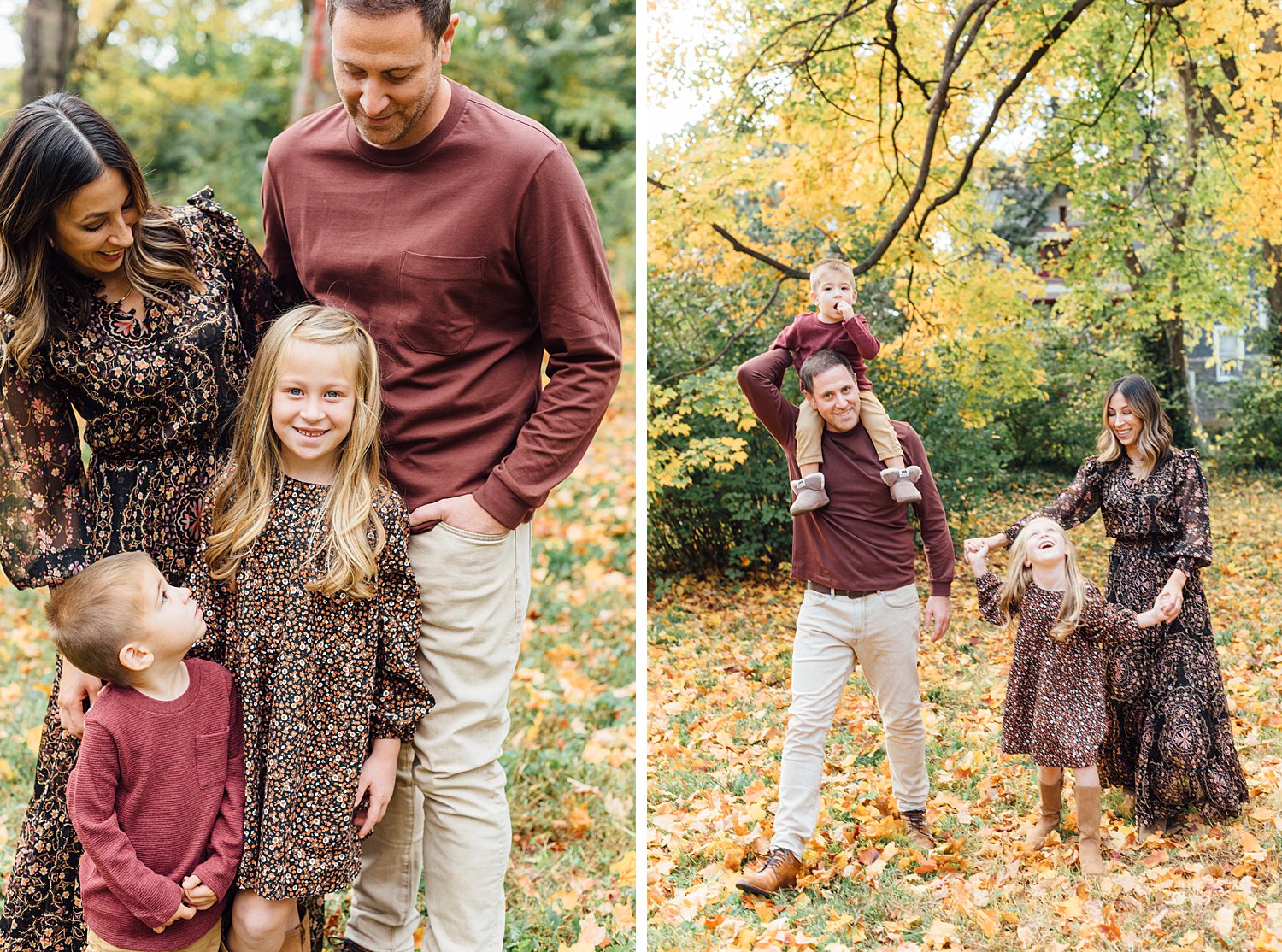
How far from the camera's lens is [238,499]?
7.28 ft

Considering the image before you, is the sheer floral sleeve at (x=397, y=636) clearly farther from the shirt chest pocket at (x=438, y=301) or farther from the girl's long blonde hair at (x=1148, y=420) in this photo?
the girl's long blonde hair at (x=1148, y=420)

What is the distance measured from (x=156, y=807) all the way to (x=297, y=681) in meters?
0.34

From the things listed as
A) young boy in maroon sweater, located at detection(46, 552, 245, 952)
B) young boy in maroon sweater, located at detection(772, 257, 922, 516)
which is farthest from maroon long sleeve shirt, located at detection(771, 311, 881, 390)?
young boy in maroon sweater, located at detection(46, 552, 245, 952)

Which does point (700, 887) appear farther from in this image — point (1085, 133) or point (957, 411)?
point (1085, 133)

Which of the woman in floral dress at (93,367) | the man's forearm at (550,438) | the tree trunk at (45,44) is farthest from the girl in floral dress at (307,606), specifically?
the tree trunk at (45,44)

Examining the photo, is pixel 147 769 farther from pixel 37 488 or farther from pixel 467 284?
pixel 467 284

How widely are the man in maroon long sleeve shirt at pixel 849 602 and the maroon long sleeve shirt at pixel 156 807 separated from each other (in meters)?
1.78

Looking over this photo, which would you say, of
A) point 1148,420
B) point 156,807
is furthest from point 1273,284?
point 156,807

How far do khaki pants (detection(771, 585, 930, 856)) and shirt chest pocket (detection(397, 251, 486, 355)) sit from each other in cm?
167

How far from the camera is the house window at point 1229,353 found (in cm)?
359

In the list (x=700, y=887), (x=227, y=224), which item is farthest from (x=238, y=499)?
(x=700, y=887)

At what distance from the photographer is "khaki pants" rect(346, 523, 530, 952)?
7.62 feet

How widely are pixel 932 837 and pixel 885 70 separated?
2943mm

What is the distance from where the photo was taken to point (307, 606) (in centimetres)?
216
